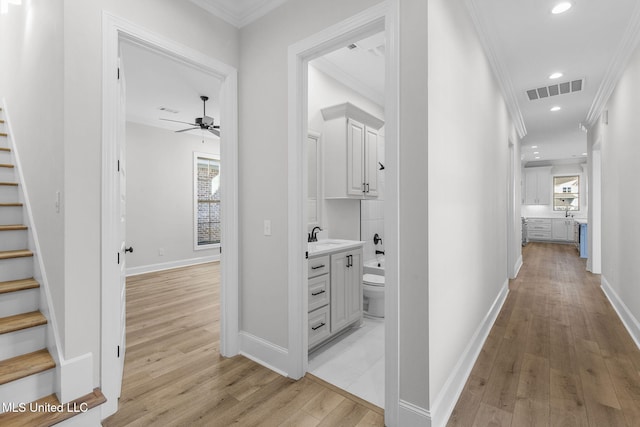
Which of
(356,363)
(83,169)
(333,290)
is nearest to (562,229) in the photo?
(333,290)

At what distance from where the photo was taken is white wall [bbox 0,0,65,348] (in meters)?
1.71

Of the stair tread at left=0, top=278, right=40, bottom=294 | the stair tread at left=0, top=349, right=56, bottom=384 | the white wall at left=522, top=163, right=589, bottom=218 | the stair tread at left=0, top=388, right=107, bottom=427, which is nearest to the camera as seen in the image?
the stair tread at left=0, top=388, right=107, bottom=427

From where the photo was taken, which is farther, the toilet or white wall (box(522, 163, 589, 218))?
white wall (box(522, 163, 589, 218))

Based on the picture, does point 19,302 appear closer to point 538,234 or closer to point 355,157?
point 355,157

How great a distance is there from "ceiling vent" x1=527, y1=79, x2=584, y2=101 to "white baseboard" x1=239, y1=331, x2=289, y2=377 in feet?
14.9

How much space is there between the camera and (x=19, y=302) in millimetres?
2004

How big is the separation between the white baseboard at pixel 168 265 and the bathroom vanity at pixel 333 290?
414 cm

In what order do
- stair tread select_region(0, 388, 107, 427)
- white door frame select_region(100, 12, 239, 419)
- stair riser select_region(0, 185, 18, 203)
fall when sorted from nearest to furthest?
stair tread select_region(0, 388, 107, 427) → white door frame select_region(100, 12, 239, 419) → stair riser select_region(0, 185, 18, 203)

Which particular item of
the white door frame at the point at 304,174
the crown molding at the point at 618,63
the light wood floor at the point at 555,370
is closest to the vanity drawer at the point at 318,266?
the white door frame at the point at 304,174

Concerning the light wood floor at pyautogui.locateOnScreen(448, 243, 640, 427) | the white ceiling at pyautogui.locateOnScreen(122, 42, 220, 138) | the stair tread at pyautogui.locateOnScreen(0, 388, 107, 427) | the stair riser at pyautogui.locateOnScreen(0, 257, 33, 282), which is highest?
the white ceiling at pyautogui.locateOnScreen(122, 42, 220, 138)

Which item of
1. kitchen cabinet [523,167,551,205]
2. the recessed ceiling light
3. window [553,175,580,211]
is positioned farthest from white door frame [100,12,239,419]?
window [553,175,580,211]

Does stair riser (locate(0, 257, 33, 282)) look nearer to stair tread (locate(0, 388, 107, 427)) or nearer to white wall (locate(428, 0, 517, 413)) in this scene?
stair tread (locate(0, 388, 107, 427))

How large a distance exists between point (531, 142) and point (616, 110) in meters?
4.05

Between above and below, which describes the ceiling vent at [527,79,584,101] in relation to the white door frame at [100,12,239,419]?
above
